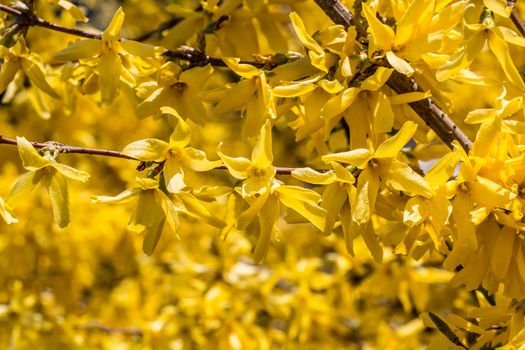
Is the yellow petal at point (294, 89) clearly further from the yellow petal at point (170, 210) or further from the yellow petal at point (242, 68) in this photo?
the yellow petal at point (170, 210)

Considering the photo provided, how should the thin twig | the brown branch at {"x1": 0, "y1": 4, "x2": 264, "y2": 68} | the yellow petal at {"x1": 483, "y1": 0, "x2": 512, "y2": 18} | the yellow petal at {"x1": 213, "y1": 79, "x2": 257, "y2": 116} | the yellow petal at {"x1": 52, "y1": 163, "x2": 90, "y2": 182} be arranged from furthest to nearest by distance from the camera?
the thin twig, the brown branch at {"x1": 0, "y1": 4, "x2": 264, "y2": 68}, the yellow petal at {"x1": 213, "y1": 79, "x2": 257, "y2": 116}, the yellow petal at {"x1": 52, "y1": 163, "x2": 90, "y2": 182}, the yellow petal at {"x1": 483, "y1": 0, "x2": 512, "y2": 18}

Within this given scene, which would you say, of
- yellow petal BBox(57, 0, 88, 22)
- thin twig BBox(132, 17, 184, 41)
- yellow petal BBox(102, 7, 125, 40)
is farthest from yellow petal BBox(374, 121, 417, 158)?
thin twig BBox(132, 17, 184, 41)

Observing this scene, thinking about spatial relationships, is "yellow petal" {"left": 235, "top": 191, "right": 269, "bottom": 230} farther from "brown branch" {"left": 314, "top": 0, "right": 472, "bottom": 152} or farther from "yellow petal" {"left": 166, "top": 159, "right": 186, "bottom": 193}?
"brown branch" {"left": 314, "top": 0, "right": 472, "bottom": 152}

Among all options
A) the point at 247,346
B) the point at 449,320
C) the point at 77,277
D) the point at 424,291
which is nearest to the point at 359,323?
the point at 424,291

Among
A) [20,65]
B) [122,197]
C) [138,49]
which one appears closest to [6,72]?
[20,65]

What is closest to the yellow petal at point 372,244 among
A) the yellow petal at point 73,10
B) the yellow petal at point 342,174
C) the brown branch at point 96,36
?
the yellow petal at point 342,174

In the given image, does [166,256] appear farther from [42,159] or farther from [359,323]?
[42,159]
